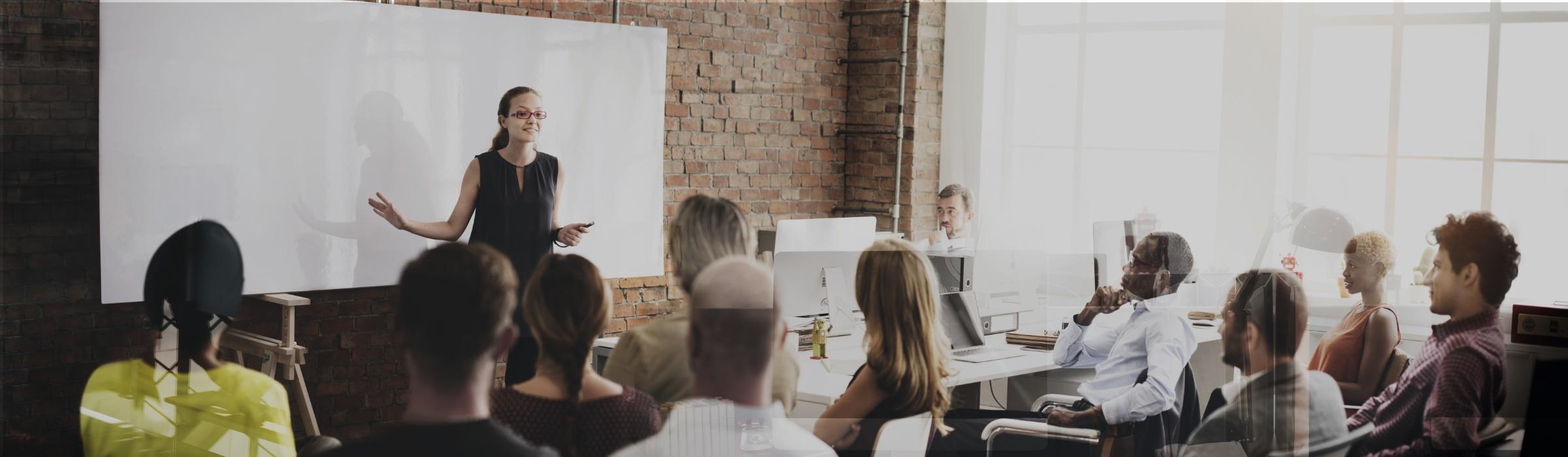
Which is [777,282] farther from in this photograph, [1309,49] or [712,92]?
[712,92]

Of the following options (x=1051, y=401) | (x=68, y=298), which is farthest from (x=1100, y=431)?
(x=68, y=298)

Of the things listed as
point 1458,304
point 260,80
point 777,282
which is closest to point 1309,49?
point 1458,304

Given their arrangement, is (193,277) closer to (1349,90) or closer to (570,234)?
(570,234)

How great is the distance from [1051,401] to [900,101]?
2353mm

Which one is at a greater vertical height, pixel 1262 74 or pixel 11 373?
pixel 1262 74

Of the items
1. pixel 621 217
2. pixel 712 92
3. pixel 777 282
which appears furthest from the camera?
pixel 712 92

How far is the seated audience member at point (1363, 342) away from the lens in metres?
2.60

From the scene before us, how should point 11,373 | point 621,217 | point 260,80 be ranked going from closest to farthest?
point 11,373
point 260,80
point 621,217

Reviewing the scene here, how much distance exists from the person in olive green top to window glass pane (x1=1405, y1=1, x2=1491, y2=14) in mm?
1887

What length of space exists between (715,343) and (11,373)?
1.19 metres

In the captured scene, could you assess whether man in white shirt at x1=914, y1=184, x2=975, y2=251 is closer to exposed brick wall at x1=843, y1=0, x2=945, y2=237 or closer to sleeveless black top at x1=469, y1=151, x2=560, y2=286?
exposed brick wall at x1=843, y1=0, x2=945, y2=237

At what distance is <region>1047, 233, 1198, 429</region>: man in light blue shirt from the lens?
2527 mm

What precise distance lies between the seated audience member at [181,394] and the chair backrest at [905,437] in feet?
3.51

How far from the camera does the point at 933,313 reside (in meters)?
2.28
